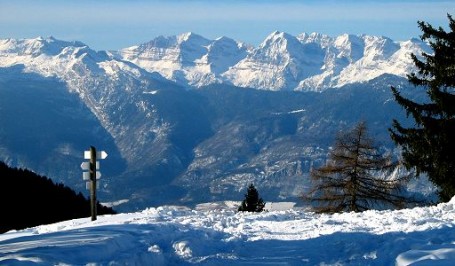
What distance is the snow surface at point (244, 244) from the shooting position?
13758 mm

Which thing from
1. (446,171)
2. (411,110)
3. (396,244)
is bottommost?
(396,244)

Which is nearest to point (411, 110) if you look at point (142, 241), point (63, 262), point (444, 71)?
point (444, 71)

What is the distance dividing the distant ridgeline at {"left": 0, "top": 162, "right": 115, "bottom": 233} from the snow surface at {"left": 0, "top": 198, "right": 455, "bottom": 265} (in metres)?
43.5

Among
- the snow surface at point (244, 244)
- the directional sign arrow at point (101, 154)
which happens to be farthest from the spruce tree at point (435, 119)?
the directional sign arrow at point (101, 154)

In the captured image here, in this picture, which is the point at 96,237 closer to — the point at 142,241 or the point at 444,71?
the point at 142,241

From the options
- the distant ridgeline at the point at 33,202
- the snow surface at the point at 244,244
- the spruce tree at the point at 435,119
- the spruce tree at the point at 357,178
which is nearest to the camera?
the snow surface at the point at 244,244

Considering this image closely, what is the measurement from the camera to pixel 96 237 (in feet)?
49.7

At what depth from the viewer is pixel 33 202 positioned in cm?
6222

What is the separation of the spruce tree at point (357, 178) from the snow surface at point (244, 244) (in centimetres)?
1865

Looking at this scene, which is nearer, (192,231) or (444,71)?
(192,231)

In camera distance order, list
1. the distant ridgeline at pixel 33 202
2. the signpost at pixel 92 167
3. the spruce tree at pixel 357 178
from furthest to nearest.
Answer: the distant ridgeline at pixel 33 202
the spruce tree at pixel 357 178
the signpost at pixel 92 167

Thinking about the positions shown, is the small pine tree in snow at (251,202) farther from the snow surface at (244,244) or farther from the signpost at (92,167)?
the snow surface at (244,244)

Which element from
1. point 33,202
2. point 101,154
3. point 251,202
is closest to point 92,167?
point 101,154

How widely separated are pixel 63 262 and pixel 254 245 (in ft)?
17.1
